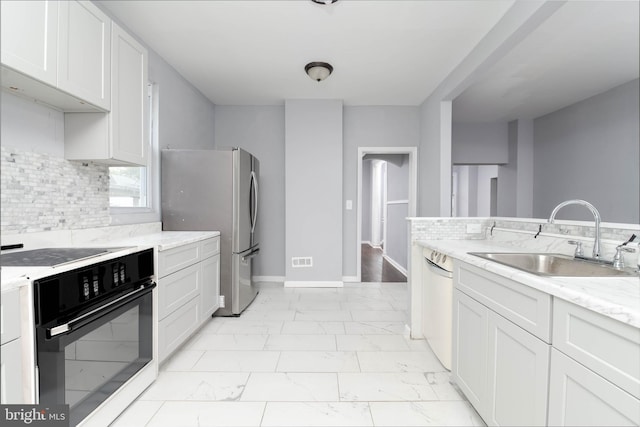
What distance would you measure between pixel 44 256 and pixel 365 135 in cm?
392

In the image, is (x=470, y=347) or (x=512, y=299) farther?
(x=470, y=347)

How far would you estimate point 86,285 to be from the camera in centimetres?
130

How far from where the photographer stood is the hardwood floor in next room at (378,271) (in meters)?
4.63

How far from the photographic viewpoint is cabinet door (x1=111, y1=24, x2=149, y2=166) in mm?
1883

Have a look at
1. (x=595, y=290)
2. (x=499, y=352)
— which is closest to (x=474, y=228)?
(x=499, y=352)

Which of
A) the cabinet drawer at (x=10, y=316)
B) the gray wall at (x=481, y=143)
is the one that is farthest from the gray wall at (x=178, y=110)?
the gray wall at (x=481, y=143)

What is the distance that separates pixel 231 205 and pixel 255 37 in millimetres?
1536

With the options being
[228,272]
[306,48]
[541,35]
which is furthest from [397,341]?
[541,35]

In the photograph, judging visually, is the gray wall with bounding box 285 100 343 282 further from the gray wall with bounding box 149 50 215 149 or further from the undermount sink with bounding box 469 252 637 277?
the undermount sink with bounding box 469 252 637 277

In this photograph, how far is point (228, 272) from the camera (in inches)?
116

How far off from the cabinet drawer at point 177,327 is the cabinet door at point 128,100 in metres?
1.13

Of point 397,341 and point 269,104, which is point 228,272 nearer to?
point 397,341

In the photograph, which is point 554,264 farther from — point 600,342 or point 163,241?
point 163,241

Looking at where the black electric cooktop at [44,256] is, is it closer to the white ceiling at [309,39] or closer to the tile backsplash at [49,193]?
the tile backsplash at [49,193]
